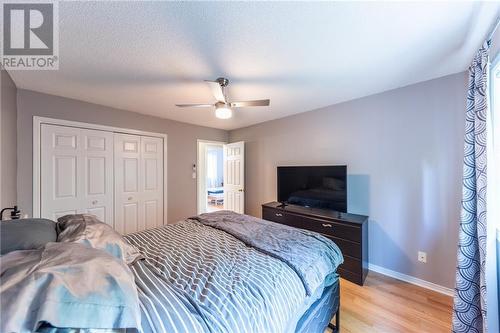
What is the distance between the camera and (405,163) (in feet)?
8.27

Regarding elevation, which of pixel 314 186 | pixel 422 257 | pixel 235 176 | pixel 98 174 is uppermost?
pixel 98 174

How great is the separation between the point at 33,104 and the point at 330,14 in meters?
3.50

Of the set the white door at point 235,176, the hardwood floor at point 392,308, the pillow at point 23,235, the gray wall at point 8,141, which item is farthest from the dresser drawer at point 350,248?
the gray wall at point 8,141

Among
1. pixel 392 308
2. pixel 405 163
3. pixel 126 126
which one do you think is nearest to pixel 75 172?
pixel 126 126

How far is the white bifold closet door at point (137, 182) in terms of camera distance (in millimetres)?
3352

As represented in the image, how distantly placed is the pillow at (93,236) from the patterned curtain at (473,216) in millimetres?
2471

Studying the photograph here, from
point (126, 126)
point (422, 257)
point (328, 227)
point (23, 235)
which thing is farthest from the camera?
point (126, 126)

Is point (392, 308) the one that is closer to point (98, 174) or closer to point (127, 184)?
point (127, 184)

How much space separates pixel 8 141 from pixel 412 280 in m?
4.71

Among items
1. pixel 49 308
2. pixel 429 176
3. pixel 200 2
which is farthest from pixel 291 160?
pixel 49 308

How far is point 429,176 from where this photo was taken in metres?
2.35

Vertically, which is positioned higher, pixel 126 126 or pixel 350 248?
pixel 126 126

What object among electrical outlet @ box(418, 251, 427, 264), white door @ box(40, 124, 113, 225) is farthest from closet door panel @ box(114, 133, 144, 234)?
electrical outlet @ box(418, 251, 427, 264)

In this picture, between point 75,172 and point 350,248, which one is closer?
point 350,248
